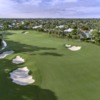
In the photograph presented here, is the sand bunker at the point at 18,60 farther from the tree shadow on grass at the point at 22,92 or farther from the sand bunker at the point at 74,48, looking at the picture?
the sand bunker at the point at 74,48

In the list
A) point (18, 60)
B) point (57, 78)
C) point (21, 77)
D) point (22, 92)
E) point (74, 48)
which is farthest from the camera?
point (74, 48)

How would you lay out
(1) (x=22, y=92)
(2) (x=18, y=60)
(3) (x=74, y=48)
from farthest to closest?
(3) (x=74, y=48), (2) (x=18, y=60), (1) (x=22, y=92)

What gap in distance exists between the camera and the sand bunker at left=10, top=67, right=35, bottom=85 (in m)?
27.3

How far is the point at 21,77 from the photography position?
29234 millimetres

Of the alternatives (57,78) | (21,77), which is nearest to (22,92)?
(21,77)

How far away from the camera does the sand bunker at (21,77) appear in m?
27.3

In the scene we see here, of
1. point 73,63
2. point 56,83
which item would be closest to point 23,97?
point 56,83

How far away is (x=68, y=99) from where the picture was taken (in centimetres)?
2230

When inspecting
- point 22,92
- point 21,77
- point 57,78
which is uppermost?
point 57,78

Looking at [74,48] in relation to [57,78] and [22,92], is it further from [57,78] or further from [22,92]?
[22,92]

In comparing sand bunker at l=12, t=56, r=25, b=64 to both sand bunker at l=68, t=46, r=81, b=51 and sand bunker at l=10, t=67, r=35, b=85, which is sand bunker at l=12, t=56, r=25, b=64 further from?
sand bunker at l=68, t=46, r=81, b=51

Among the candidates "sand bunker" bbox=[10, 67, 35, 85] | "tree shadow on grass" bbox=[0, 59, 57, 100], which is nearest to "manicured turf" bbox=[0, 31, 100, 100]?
"tree shadow on grass" bbox=[0, 59, 57, 100]

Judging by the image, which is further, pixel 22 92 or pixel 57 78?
pixel 57 78

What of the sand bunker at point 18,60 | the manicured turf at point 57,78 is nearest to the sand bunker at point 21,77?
the manicured turf at point 57,78
